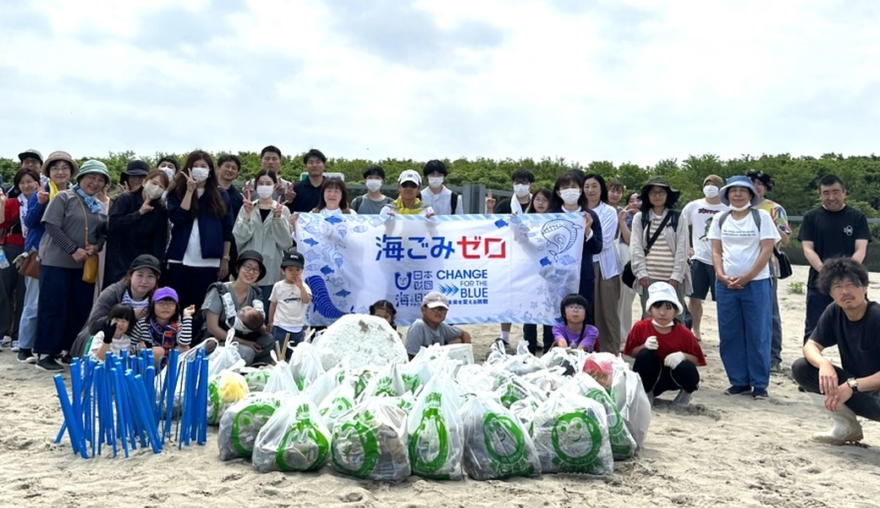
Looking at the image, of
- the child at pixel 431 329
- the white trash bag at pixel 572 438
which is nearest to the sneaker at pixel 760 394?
the child at pixel 431 329

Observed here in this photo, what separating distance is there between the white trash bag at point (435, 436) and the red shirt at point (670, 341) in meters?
2.40

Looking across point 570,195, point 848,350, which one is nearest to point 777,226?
point 570,195

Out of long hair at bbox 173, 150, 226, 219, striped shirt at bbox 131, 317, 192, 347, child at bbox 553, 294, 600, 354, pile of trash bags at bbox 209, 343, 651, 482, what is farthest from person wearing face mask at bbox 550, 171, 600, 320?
striped shirt at bbox 131, 317, 192, 347

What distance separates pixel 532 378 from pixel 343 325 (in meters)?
1.58

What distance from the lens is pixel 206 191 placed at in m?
7.16

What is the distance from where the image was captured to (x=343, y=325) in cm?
611

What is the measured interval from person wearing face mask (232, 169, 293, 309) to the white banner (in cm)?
27

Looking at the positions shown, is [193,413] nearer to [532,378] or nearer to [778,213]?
[532,378]

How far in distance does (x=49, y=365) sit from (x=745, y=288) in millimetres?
5505

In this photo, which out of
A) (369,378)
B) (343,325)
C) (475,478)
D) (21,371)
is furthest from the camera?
(21,371)

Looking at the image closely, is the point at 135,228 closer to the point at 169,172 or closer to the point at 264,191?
the point at 264,191

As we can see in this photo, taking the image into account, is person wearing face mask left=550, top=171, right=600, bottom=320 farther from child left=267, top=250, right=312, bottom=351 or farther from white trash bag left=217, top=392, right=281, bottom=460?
white trash bag left=217, top=392, right=281, bottom=460

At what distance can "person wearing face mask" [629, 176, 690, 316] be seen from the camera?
7383mm

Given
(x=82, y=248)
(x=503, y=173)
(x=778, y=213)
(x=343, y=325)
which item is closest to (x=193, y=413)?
(x=343, y=325)
